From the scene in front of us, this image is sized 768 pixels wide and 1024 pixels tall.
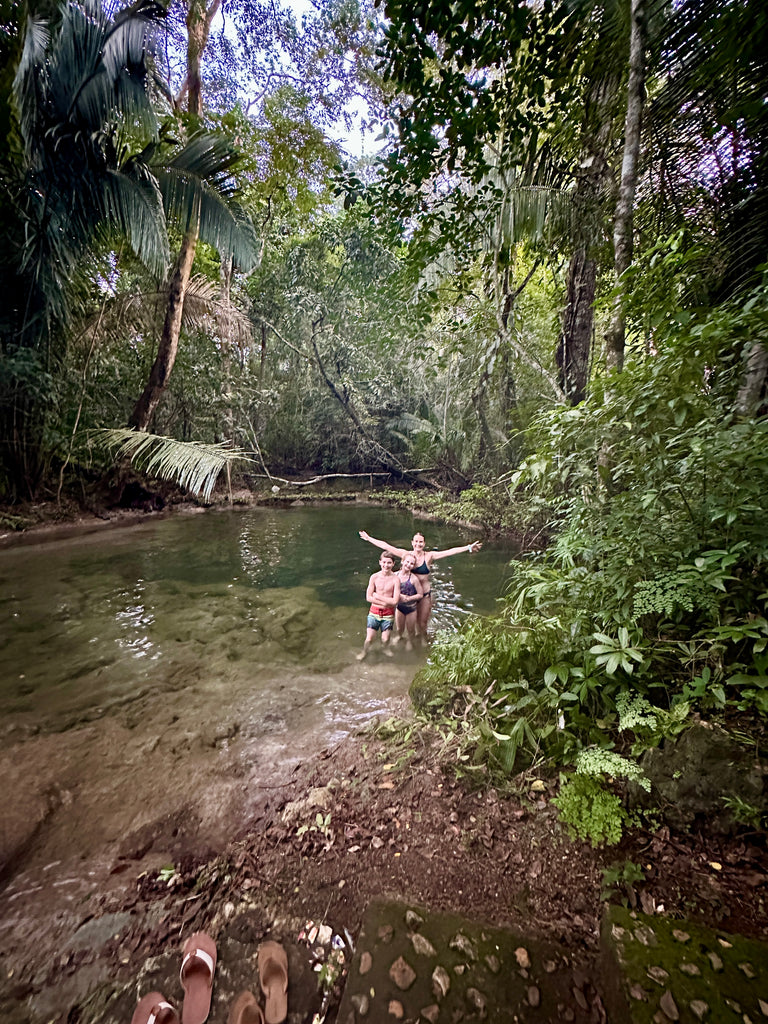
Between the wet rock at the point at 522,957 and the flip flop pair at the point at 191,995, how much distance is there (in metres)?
1.11

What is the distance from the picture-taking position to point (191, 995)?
152 centimetres

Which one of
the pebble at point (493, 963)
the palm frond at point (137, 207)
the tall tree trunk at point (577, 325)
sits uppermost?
the palm frond at point (137, 207)

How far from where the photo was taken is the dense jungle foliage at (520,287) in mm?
2291

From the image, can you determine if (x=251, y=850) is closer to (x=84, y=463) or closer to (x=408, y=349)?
(x=84, y=463)

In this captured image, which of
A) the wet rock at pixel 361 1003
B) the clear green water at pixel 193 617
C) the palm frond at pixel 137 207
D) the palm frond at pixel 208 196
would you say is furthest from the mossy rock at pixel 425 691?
the palm frond at pixel 208 196

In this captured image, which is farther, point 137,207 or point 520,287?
point 137,207

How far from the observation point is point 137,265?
443 inches

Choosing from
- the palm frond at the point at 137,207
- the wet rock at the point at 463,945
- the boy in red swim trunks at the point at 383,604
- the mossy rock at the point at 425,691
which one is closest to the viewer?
the wet rock at the point at 463,945

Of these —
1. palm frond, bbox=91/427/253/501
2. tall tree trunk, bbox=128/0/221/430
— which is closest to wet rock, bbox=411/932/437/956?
palm frond, bbox=91/427/253/501

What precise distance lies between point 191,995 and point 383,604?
3.63 metres

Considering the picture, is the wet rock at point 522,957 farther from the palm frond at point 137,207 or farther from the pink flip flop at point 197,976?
the palm frond at point 137,207

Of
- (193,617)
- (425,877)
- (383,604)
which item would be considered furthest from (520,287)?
(425,877)

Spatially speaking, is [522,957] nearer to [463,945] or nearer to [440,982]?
[463,945]

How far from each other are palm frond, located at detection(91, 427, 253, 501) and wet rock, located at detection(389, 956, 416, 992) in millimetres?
7623
